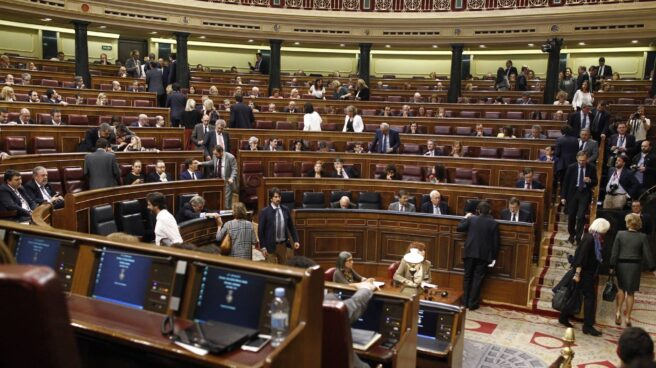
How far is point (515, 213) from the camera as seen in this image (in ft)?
24.0

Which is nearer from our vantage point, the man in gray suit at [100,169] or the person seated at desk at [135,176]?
the man in gray suit at [100,169]

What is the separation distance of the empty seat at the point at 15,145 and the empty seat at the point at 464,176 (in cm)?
666

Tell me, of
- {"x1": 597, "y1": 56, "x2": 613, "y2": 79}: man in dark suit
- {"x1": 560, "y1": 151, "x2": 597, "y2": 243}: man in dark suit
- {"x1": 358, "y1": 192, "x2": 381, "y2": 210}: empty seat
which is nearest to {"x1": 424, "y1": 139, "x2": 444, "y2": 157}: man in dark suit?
{"x1": 358, "y1": 192, "x2": 381, "y2": 210}: empty seat

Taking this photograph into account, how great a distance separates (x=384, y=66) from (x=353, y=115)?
1052 centimetres

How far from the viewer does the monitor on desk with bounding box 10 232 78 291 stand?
2.81 metres

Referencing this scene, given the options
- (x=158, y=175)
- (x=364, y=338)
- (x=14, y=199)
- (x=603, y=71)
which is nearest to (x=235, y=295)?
(x=364, y=338)

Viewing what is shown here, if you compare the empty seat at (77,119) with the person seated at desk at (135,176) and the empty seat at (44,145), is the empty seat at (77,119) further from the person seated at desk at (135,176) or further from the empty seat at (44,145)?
the person seated at desk at (135,176)

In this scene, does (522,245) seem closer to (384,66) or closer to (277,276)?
(277,276)

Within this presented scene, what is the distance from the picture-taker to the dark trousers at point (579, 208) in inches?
306

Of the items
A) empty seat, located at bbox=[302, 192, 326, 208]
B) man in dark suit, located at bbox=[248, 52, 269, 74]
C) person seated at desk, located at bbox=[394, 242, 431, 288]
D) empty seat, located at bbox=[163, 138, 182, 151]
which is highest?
man in dark suit, located at bbox=[248, 52, 269, 74]

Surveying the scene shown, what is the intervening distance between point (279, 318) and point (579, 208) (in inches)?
269

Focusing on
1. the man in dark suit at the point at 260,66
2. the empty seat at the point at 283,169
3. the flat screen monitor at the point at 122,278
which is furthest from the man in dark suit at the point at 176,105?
the flat screen monitor at the point at 122,278

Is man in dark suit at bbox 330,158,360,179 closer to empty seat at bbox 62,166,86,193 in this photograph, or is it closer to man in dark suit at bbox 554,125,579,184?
man in dark suit at bbox 554,125,579,184

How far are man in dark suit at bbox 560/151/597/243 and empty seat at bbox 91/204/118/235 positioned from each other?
622 cm
